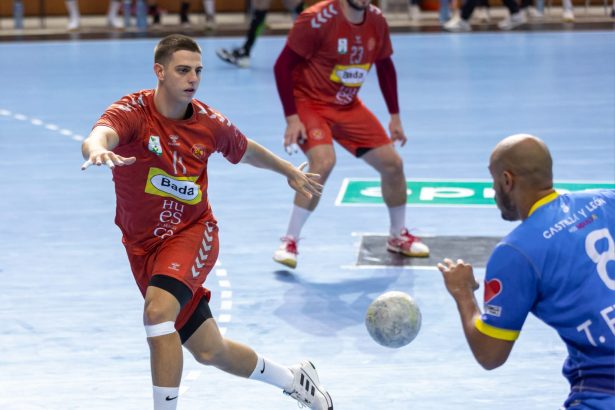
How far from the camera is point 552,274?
12.9ft

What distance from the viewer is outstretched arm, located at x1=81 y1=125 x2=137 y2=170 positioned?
15.6 ft

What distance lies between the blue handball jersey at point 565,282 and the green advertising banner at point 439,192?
19.3ft

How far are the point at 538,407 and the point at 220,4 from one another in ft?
65.6

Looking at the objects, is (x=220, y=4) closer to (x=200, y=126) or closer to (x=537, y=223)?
(x=200, y=126)

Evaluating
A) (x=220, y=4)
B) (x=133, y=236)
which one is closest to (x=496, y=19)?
(x=220, y=4)

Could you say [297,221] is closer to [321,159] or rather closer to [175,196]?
[321,159]

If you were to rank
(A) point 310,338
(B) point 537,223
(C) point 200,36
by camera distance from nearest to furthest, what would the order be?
(B) point 537,223, (A) point 310,338, (C) point 200,36

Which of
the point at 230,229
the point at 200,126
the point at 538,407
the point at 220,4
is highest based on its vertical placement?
the point at 200,126

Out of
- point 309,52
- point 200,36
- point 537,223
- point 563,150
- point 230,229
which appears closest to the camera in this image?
point 537,223

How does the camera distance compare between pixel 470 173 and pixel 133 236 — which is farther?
pixel 470 173

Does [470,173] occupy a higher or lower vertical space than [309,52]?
lower

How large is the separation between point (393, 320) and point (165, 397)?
112 centimetres

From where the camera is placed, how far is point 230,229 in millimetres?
9328

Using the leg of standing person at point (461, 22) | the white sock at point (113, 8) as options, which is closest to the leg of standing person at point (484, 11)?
the leg of standing person at point (461, 22)
